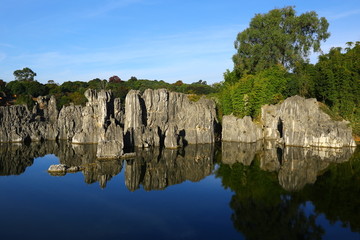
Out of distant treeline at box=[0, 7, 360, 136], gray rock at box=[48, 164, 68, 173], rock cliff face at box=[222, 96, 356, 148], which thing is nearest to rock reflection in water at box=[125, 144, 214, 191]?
gray rock at box=[48, 164, 68, 173]

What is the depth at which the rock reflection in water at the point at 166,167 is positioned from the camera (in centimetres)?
2411

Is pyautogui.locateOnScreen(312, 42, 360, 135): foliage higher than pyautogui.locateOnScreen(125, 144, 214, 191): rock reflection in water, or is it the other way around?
pyautogui.locateOnScreen(312, 42, 360, 135): foliage

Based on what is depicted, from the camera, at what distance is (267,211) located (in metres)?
17.2

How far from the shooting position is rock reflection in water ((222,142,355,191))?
24866 mm

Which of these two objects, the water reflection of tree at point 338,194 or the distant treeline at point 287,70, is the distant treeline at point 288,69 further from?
the water reflection of tree at point 338,194

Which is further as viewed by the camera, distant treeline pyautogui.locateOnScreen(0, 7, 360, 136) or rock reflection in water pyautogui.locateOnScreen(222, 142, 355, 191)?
distant treeline pyautogui.locateOnScreen(0, 7, 360, 136)

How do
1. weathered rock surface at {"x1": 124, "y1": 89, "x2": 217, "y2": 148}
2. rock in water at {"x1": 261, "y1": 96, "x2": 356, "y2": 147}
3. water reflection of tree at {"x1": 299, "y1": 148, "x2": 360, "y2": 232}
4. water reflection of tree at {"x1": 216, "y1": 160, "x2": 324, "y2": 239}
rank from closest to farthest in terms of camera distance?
water reflection of tree at {"x1": 216, "y1": 160, "x2": 324, "y2": 239} → water reflection of tree at {"x1": 299, "y1": 148, "x2": 360, "y2": 232} → rock in water at {"x1": 261, "y1": 96, "x2": 356, "y2": 147} → weathered rock surface at {"x1": 124, "y1": 89, "x2": 217, "y2": 148}

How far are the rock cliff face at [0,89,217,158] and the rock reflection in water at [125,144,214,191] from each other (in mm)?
3720

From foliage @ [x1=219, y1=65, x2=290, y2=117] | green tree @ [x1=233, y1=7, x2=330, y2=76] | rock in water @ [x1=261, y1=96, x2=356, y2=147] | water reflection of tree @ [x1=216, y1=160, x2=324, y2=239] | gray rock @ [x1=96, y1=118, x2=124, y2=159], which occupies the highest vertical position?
green tree @ [x1=233, y1=7, x2=330, y2=76]

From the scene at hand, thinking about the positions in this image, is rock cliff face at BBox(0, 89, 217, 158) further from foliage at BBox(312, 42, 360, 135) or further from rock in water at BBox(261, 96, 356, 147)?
foliage at BBox(312, 42, 360, 135)

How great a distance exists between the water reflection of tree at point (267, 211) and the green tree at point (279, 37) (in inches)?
1308

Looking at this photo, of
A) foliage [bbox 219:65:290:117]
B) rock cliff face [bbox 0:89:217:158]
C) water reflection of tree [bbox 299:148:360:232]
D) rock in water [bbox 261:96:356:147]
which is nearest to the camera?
water reflection of tree [bbox 299:148:360:232]

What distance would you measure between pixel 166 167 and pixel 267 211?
12962 mm

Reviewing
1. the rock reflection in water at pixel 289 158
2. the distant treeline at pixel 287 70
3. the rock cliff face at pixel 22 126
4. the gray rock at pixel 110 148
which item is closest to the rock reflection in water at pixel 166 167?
the gray rock at pixel 110 148
